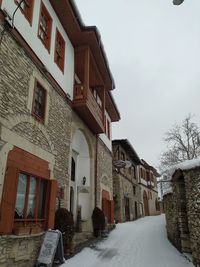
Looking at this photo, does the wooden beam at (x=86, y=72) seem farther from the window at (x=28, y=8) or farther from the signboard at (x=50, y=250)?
the signboard at (x=50, y=250)

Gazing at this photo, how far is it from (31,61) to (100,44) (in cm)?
517

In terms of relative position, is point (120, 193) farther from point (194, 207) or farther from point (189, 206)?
point (194, 207)

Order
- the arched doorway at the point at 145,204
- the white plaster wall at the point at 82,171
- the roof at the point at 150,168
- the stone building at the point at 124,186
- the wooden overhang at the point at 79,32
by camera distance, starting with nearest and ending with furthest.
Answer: the wooden overhang at the point at 79,32 < the white plaster wall at the point at 82,171 < the stone building at the point at 124,186 < the arched doorway at the point at 145,204 < the roof at the point at 150,168

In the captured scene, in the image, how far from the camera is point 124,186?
899 inches

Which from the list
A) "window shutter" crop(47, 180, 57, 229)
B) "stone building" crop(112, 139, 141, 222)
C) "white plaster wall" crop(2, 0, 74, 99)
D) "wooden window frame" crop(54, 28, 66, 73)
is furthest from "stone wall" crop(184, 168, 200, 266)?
"stone building" crop(112, 139, 141, 222)

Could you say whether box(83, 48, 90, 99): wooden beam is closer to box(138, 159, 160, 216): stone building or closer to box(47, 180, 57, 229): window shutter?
box(47, 180, 57, 229): window shutter

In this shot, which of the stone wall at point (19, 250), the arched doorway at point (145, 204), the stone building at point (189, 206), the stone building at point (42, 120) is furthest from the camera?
the arched doorway at point (145, 204)

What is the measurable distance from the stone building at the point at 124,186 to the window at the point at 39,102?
40.3 ft

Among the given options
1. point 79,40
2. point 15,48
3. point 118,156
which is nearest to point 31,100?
point 15,48

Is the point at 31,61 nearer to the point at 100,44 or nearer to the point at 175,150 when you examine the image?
the point at 100,44

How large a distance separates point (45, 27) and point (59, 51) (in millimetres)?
1270

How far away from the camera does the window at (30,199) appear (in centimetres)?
664

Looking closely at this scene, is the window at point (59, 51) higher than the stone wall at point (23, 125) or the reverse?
higher

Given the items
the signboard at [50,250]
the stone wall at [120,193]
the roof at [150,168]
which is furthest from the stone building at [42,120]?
the roof at [150,168]
